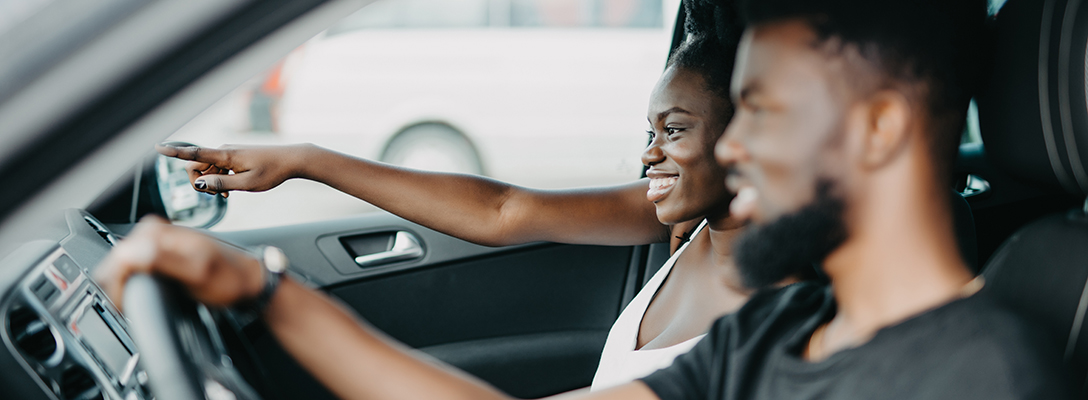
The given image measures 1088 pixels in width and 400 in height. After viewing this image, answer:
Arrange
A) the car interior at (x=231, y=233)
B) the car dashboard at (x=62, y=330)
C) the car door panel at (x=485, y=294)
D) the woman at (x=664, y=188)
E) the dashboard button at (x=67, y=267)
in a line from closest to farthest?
the car interior at (x=231, y=233)
the car dashboard at (x=62, y=330)
the dashboard button at (x=67, y=267)
the woman at (x=664, y=188)
the car door panel at (x=485, y=294)

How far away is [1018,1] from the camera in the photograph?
143 centimetres

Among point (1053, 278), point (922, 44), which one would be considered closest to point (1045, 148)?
point (1053, 278)

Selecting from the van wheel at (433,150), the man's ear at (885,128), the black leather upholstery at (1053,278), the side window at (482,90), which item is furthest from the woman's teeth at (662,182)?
the van wheel at (433,150)

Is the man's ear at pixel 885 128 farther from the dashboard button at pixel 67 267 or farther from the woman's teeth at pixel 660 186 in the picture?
the dashboard button at pixel 67 267

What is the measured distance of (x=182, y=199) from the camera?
92.1 inches

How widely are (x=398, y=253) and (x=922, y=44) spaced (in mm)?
1986

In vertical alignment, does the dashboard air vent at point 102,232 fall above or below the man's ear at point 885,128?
below

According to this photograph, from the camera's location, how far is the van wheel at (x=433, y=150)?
5816 mm

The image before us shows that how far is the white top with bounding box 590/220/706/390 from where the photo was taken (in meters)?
1.61

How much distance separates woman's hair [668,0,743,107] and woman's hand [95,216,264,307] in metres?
1.11

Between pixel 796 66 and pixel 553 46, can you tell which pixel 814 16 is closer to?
pixel 796 66

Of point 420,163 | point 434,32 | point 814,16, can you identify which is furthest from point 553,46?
point 814,16

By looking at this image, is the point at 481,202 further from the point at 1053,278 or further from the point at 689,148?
the point at 1053,278

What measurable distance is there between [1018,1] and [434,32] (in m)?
4.82
